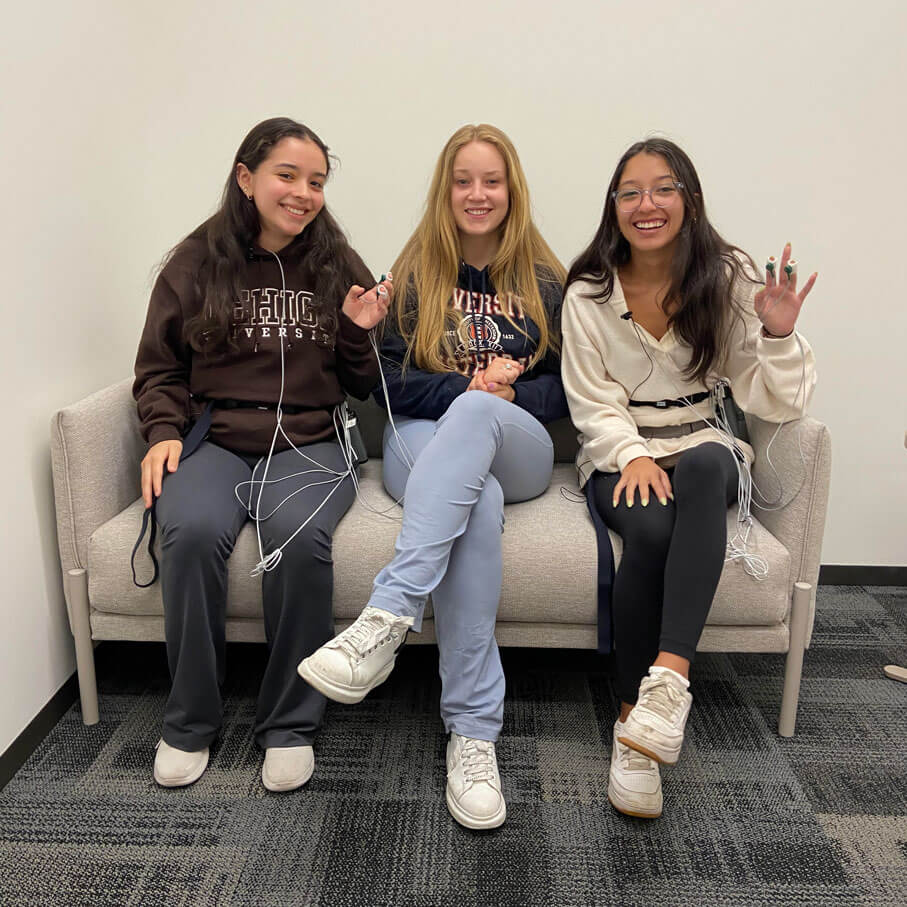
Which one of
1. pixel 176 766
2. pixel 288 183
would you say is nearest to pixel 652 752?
pixel 176 766

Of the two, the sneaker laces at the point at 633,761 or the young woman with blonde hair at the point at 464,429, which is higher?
the young woman with blonde hair at the point at 464,429

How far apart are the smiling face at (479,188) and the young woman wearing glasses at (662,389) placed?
0.76ft

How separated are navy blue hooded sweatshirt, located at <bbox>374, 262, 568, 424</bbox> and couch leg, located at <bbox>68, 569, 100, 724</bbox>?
0.78 metres

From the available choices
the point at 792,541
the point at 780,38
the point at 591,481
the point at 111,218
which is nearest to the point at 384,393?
the point at 591,481

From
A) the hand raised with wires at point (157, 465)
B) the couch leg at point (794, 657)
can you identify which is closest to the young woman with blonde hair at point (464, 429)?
the hand raised with wires at point (157, 465)

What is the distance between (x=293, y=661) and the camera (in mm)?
1539

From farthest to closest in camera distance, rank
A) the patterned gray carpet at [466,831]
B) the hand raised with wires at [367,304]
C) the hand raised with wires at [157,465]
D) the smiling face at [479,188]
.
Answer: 1. the smiling face at [479,188]
2. the hand raised with wires at [367,304]
3. the hand raised with wires at [157,465]
4. the patterned gray carpet at [466,831]

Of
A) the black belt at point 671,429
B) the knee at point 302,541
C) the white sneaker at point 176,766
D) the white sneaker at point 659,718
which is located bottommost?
the white sneaker at point 176,766

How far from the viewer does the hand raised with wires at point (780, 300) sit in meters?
1.55

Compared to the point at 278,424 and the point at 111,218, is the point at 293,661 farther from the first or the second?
the point at 111,218

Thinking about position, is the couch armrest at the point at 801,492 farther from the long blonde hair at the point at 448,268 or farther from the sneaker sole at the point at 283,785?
the sneaker sole at the point at 283,785

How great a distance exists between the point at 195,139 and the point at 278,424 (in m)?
0.96

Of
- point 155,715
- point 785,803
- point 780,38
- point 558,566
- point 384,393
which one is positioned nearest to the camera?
point 785,803

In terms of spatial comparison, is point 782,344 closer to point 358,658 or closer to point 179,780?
point 358,658
